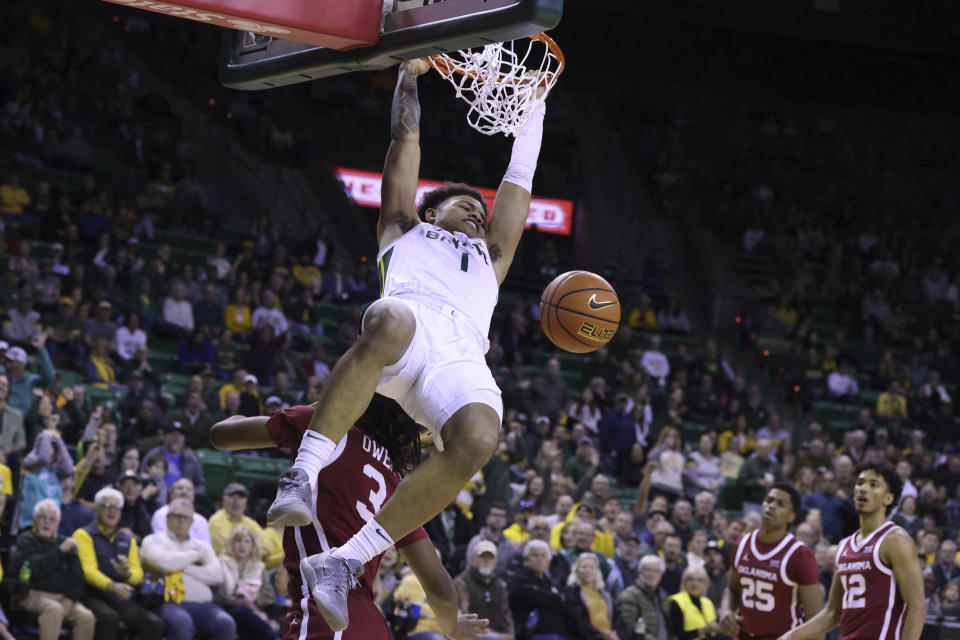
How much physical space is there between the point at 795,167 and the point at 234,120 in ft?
35.2

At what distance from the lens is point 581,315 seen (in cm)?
545

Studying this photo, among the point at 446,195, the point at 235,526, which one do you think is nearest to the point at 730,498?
the point at 235,526

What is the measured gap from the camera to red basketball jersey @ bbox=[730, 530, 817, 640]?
7.94 meters

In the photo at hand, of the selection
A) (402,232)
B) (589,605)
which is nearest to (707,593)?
(589,605)

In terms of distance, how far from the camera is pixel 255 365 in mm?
14070

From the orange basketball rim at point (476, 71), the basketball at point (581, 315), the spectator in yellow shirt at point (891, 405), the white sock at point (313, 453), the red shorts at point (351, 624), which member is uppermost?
the orange basketball rim at point (476, 71)

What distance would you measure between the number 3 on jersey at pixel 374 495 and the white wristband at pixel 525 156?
1.68m

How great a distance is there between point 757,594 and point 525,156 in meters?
3.89

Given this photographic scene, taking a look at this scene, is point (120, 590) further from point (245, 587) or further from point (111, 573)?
point (245, 587)

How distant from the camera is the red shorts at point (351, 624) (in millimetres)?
4074

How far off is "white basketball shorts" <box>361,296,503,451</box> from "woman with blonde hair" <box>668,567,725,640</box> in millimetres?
6757

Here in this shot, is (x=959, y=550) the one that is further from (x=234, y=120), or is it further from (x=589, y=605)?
(x=234, y=120)

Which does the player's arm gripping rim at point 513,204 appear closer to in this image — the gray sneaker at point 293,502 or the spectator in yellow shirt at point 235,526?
the gray sneaker at point 293,502

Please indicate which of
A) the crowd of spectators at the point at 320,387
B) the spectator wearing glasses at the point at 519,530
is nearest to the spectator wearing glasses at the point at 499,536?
the crowd of spectators at the point at 320,387
